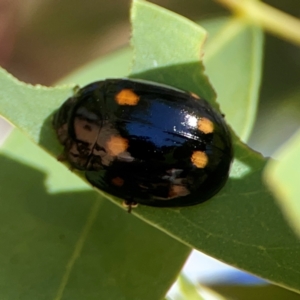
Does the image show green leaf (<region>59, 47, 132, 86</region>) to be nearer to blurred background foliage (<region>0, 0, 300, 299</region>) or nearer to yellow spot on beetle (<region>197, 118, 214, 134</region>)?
blurred background foliage (<region>0, 0, 300, 299</region>)

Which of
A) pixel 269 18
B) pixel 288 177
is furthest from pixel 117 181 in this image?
pixel 269 18

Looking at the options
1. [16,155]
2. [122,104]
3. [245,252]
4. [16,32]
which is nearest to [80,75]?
[16,155]

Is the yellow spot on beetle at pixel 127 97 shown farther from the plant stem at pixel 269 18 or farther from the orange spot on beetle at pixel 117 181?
the plant stem at pixel 269 18

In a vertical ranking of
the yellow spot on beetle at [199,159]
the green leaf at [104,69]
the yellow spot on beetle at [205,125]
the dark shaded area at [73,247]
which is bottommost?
the dark shaded area at [73,247]

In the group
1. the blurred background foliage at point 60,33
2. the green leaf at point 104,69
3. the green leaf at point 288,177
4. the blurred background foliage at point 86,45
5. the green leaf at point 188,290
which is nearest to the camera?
the green leaf at point 288,177

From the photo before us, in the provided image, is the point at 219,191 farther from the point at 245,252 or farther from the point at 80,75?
the point at 80,75

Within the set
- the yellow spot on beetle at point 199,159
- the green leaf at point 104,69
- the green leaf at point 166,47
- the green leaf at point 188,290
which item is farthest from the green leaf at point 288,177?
the green leaf at point 104,69
